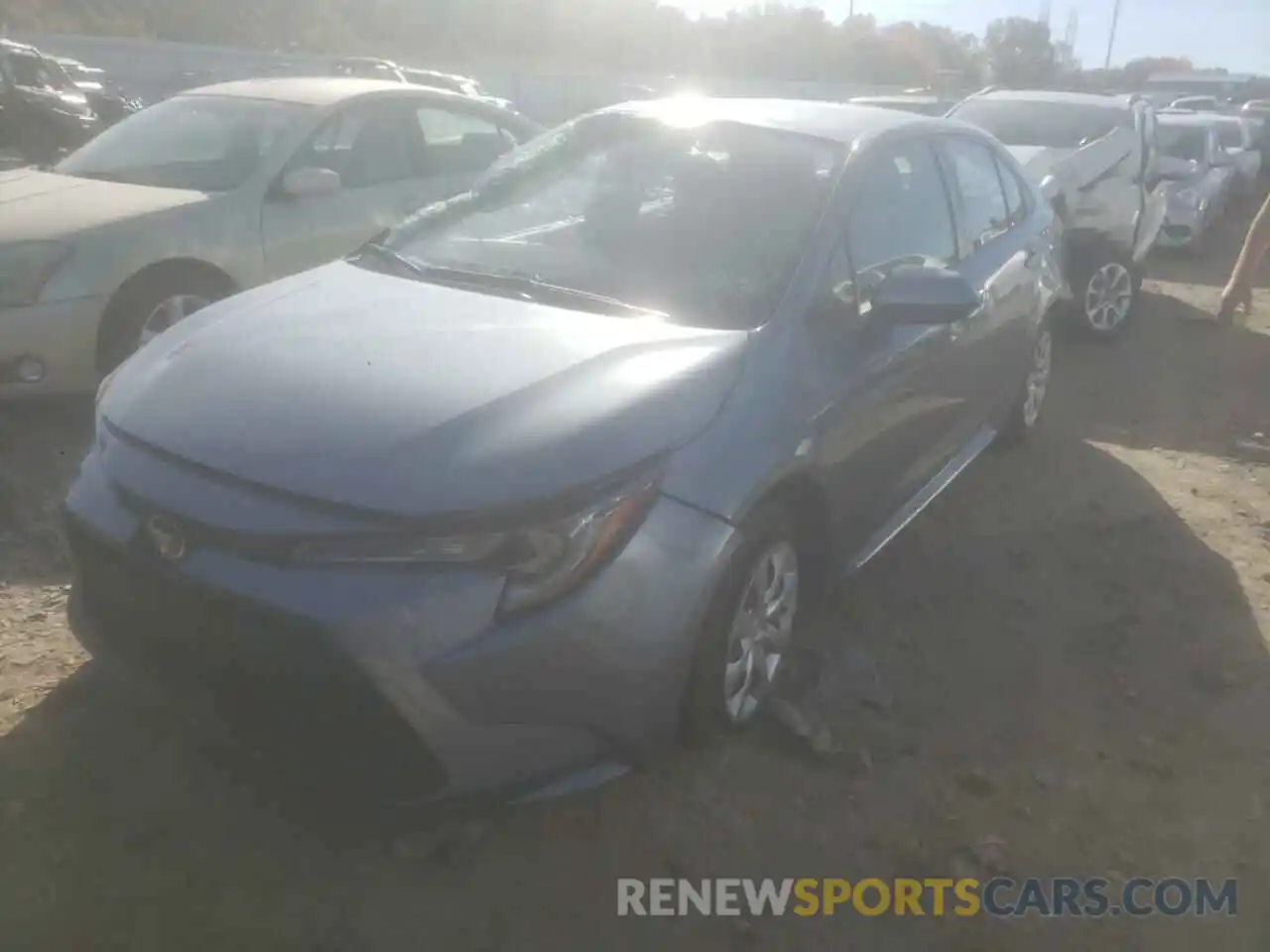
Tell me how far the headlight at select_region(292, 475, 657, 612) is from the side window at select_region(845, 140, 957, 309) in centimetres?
134

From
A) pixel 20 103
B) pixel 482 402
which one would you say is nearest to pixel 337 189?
pixel 482 402

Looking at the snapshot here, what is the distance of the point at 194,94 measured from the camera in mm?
6301

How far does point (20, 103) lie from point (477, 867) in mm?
18089

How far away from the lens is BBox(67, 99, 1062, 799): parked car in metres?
2.36

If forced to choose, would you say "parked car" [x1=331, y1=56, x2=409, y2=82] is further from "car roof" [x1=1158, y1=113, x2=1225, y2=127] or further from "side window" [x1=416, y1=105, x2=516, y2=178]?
"side window" [x1=416, y1=105, x2=516, y2=178]

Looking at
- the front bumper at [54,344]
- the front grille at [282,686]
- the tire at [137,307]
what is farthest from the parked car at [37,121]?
the front grille at [282,686]

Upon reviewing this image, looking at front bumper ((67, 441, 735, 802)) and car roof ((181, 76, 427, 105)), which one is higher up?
car roof ((181, 76, 427, 105))

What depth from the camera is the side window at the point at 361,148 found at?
586 centimetres

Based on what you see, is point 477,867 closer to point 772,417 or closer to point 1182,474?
point 772,417

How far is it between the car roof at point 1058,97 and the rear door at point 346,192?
5840mm

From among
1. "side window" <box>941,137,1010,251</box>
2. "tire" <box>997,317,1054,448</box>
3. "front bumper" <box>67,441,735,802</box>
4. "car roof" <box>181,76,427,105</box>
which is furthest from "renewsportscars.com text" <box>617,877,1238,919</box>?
"car roof" <box>181,76,427,105</box>

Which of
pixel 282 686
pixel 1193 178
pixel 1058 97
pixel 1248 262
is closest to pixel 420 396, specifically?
pixel 282 686

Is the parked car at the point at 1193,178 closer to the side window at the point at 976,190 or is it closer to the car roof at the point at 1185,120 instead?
the car roof at the point at 1185,120

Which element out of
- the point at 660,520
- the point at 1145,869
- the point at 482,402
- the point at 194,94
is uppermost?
the point at 194,94
